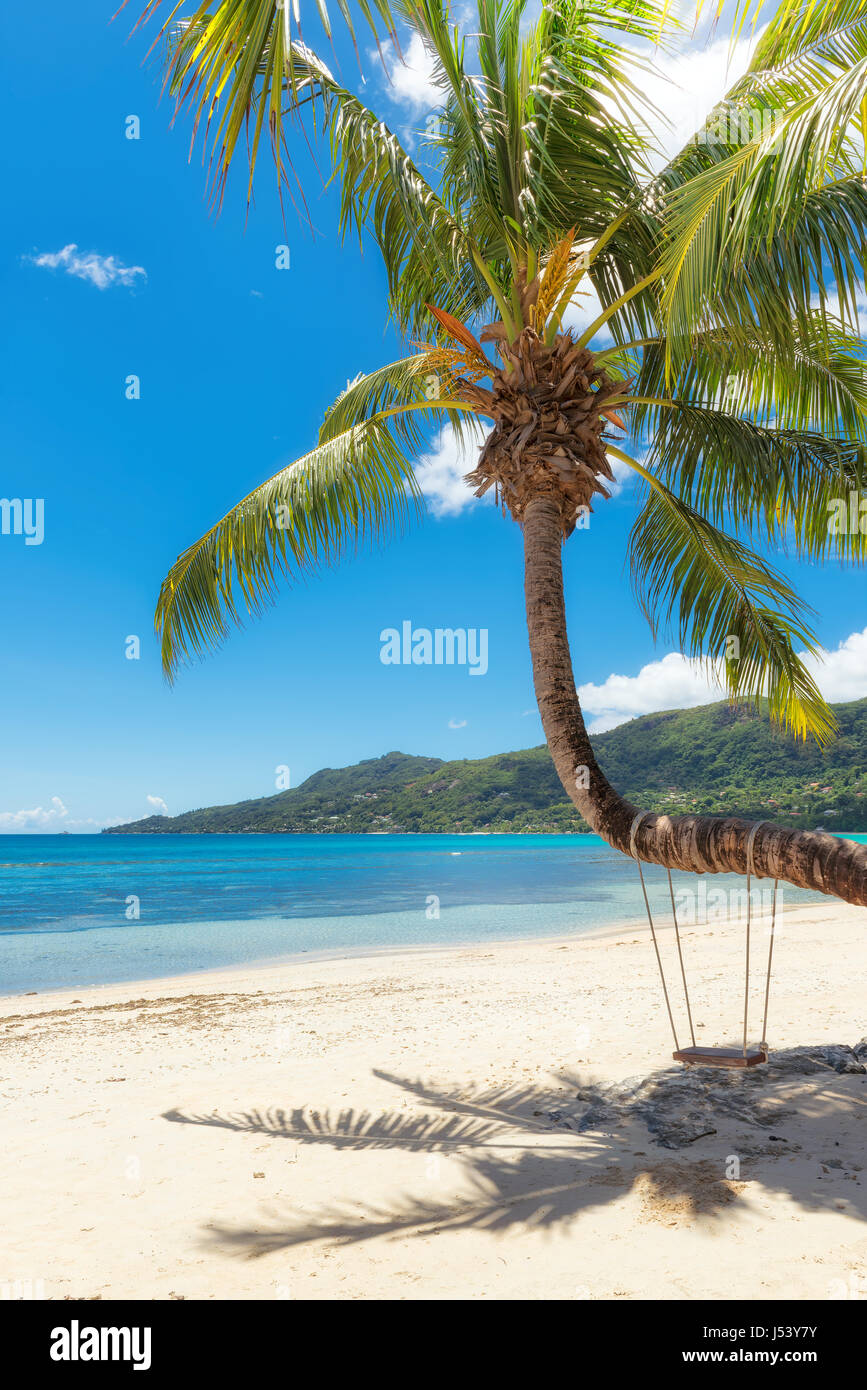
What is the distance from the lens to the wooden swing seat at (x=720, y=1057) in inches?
192

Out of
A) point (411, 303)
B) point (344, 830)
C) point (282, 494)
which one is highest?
point (411, 303)

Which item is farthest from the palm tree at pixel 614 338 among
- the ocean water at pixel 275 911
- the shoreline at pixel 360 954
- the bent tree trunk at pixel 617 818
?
the ocean water at pixel 275 911

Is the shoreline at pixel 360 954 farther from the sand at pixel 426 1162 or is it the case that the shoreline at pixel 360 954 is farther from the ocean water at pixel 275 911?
the sand at pixel 426 1162

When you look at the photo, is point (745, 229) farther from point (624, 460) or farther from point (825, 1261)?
point (825, 1261)

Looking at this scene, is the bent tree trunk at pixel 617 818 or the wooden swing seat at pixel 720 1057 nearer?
the bent tree trunk at pixel 617 818

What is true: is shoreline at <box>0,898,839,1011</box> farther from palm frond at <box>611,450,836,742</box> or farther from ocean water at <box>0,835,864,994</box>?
palm frond at <box>611,450,836,742</box>

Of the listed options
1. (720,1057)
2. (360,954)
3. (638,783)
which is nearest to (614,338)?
(720,1057)

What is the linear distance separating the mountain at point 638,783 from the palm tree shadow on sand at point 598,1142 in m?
3.05

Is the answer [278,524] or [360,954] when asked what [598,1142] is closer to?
[278,524]

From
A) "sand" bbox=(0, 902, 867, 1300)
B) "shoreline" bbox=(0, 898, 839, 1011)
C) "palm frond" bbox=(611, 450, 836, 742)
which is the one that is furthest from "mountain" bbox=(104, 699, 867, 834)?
"shoreline" bbox=(0, 898, 839, 1011)

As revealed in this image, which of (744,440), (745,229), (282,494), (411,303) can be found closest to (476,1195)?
(745,229)

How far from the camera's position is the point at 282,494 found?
6.30 meters

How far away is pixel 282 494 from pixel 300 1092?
14.0ft
